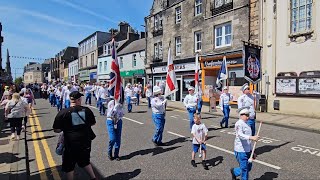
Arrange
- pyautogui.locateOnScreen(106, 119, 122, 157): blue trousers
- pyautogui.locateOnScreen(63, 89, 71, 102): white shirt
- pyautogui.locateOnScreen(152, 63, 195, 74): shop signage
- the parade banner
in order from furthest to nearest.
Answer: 1. pyautogui.locateOnScreen(152, 63, 195, 74): shop signage
2. pyautogui.locateOnScreen(63, 89, 71, 102): white shirt
3. the parade banner
4. pyautogui.locateOnScreen(106, 119, 122, 157): blue trousers

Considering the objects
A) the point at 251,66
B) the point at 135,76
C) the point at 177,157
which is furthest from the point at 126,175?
the point at 135,76


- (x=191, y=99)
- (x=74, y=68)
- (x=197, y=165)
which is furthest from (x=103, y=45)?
(x=197, y=165)

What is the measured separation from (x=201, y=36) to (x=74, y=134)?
790 inches

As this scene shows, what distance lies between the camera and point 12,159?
7.37 m

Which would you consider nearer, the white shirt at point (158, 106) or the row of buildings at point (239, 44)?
the white shirt at point (158, 106)

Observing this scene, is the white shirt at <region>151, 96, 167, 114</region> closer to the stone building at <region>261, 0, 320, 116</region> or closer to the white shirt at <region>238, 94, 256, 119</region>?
the white shirt at <region>238, 94, 256, 119</region>

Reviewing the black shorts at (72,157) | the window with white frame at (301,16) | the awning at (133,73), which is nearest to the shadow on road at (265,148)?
the black shorts at (72,157)

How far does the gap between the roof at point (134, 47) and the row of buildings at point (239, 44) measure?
56cm

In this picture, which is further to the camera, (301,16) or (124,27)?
(124,27)

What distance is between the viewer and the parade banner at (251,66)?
12.5m

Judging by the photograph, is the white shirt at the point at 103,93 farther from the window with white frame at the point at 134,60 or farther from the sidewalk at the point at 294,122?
the window with white frame at the point at 134,60

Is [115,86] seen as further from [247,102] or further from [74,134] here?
[247,102]

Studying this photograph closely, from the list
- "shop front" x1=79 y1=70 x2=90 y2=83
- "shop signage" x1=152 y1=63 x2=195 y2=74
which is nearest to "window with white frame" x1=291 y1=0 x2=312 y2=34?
"shop signage" x1=152 y1=63 x2=195 y2=74

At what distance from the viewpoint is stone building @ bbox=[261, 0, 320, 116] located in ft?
50.2
